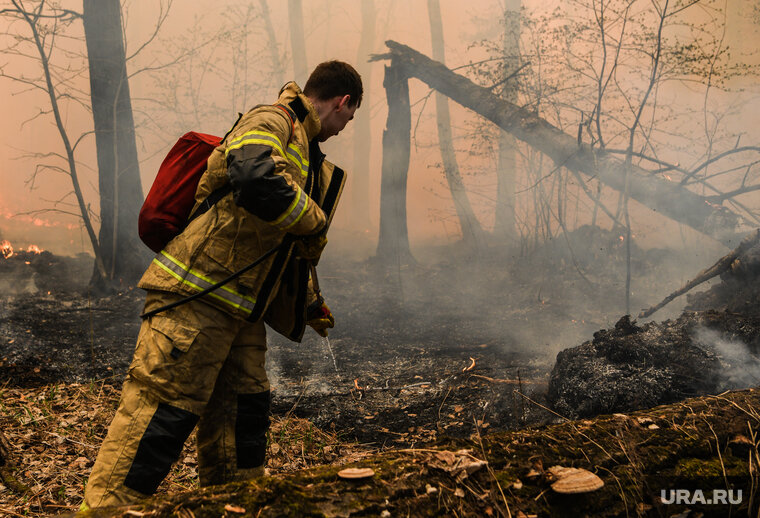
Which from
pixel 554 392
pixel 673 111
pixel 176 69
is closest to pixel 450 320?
pixel 554 392

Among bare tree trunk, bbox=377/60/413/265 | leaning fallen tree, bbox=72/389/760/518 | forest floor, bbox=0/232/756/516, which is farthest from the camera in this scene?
bare tree trunk, bbox=377/60/413/265

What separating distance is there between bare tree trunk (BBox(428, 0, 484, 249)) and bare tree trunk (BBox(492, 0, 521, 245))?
65 cm

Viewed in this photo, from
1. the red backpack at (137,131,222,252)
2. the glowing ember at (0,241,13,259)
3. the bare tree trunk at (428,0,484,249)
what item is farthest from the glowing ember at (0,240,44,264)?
the bare tree trunk at (428,0,484,249)

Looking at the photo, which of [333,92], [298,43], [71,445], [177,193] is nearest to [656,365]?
[333,92]

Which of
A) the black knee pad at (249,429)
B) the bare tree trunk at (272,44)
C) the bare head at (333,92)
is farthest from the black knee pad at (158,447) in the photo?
the bare tree trunk at (272,44)

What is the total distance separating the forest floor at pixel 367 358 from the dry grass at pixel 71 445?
0.01 meters

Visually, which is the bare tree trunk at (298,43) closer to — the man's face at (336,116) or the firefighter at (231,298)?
the man's face at (336,116)

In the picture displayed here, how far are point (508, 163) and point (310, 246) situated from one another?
1146 centimetres

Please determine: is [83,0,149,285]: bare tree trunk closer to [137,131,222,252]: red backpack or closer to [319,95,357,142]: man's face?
[137,131,222,252]: red backpack

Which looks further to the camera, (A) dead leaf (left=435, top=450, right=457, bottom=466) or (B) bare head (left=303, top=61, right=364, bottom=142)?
(B) bare head (left=303, top=61, right=364, bottom=142)

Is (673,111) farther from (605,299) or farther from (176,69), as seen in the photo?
(176,69)

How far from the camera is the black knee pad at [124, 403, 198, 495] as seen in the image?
173cm

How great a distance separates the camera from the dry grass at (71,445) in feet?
8.44

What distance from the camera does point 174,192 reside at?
2025 millimetres
